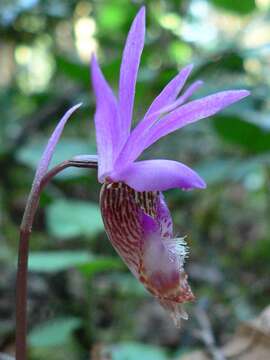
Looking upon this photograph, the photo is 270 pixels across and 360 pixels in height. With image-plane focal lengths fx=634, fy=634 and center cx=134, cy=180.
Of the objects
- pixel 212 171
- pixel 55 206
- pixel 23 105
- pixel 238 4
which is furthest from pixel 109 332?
pixel 23 105

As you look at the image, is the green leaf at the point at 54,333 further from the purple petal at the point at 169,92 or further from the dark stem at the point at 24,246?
the purple petal at the point at 169,92

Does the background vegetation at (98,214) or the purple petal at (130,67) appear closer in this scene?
the purple petal at (130,67)

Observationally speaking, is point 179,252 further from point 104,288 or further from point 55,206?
point 104,288

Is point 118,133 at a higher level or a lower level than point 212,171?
lower

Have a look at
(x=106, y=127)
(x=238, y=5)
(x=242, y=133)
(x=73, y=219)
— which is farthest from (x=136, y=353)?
(x=238, y=5)

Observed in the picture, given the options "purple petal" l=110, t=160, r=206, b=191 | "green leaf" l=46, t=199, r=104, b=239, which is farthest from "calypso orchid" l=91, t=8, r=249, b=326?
"green leaf" l=46, t=199, r=104, b=239

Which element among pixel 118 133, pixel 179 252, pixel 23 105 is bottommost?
pixel 179 252

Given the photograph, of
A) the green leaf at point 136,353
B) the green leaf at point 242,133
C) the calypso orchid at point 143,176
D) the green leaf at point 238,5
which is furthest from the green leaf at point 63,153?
the calypso orchid at point 143,176
